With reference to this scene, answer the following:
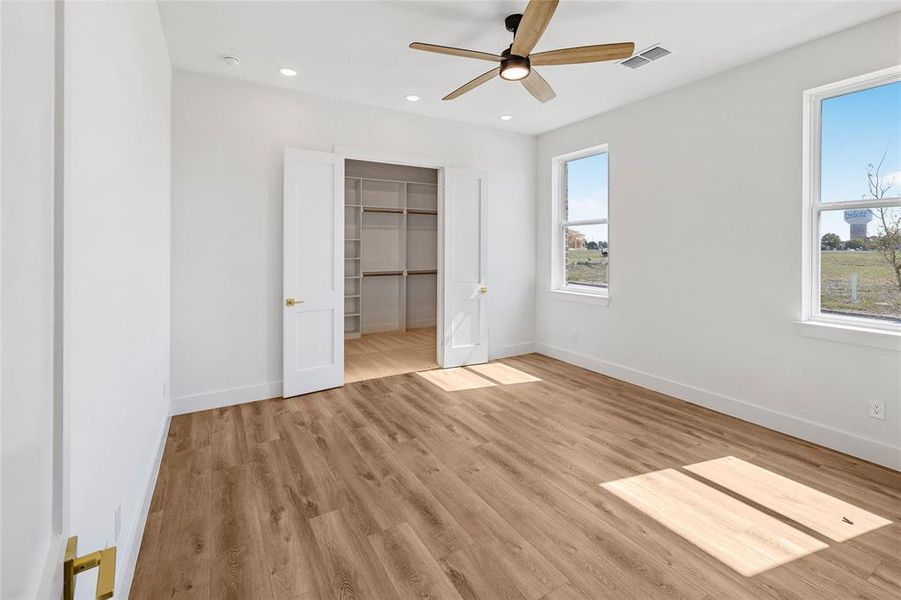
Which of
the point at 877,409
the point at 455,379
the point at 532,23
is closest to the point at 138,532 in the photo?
the point at 455,379

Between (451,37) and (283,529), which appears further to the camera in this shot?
(451,37)

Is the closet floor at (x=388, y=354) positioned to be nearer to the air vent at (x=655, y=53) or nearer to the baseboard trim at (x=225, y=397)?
the baseboard trim at (x=225, y=397)

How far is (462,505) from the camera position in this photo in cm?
236

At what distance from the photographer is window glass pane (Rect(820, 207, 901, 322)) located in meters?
2.91

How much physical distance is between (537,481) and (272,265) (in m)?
2.96

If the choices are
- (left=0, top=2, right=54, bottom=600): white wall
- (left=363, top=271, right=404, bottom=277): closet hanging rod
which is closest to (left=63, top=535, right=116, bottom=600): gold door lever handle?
(left=0, top=2, right=54, bottom=600): white wall

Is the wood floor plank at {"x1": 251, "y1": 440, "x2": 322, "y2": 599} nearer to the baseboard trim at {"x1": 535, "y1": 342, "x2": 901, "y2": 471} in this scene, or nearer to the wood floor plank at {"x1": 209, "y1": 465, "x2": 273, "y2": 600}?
the wood floor plank at {"x1": 209, "y1": 465, "x2": 273, "y2": 600}

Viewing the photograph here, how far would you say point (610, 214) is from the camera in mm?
4781

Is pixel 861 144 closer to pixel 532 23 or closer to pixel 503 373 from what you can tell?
pixel 532 23

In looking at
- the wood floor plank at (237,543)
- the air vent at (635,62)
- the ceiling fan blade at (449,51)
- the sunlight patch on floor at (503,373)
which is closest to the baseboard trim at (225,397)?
the wood floor plank at (237,543)

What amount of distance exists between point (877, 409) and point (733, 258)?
4.61 feet

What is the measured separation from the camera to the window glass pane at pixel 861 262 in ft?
9.54

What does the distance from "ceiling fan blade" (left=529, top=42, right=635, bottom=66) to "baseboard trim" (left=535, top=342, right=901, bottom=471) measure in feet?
9.56

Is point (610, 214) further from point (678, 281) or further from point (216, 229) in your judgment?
point (216, 229)
